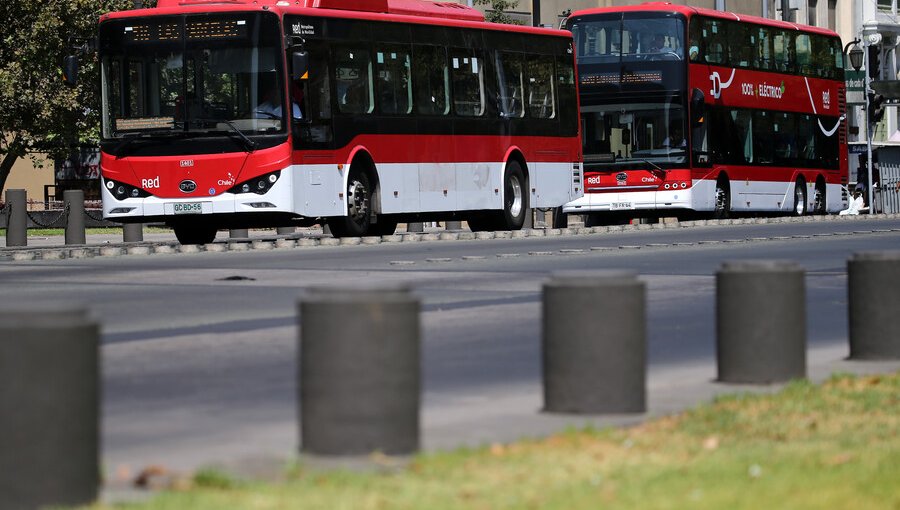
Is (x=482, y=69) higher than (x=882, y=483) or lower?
higher

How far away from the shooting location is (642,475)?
694 cm

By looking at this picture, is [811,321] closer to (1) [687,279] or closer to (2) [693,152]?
(1) [687,279]

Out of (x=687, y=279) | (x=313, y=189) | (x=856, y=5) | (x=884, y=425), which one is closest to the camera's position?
(x=884, y=425)

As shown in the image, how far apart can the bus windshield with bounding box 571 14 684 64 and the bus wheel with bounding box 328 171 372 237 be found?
13.2 metres

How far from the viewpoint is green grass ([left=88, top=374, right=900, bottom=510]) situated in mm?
6355

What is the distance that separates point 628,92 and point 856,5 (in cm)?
4934

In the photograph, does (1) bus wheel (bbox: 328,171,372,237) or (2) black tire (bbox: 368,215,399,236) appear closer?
(1) bus wheel (bbox: 328,171,372,237)

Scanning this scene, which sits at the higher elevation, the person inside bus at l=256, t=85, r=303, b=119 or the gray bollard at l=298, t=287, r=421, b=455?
the person inside bus at l=256, t=85, r=303, b=119

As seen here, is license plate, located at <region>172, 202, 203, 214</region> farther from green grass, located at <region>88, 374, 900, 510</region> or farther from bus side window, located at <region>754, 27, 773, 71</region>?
bus side window, located at <region>754, 27, 773, 71</region>

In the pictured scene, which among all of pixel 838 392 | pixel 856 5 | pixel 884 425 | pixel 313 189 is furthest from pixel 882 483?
pixel 856 5

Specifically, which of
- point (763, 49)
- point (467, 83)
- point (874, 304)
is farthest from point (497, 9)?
point (874, 304)

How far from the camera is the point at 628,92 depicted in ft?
136

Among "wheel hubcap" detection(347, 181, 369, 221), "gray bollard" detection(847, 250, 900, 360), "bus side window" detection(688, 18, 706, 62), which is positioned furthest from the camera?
"bus side window" detection(688, 18, 706, 62)

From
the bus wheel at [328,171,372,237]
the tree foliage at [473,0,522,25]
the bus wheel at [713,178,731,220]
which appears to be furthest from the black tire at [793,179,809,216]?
the bus wheel at [328,171,372,237]
